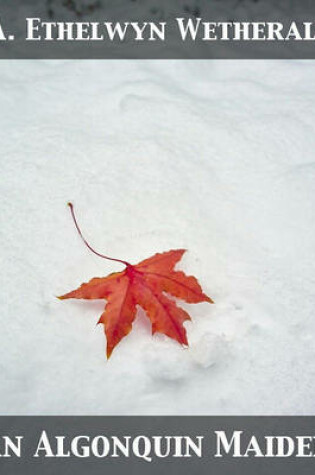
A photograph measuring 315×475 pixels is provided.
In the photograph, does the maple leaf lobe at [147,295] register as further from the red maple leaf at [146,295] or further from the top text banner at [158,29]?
the top text banner at [158,29]

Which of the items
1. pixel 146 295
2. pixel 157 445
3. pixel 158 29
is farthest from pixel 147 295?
pixel 158 29

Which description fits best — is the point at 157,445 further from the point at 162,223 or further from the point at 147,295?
the point at 162,223

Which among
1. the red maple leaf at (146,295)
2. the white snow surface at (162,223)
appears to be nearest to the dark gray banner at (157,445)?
the white snow surface at (162,223)

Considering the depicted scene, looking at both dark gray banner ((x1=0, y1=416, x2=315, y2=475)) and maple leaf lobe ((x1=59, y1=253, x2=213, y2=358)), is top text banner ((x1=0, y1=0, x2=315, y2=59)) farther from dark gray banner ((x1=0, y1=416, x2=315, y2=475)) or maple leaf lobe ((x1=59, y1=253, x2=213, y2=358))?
dark gray banner ((x1=0, y1=416, x2=315, y2=475))

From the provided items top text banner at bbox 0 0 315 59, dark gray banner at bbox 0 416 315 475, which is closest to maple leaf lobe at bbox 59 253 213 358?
dark gray banner at bbox 0 416 315 475

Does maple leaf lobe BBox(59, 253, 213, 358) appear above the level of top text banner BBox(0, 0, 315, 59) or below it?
below

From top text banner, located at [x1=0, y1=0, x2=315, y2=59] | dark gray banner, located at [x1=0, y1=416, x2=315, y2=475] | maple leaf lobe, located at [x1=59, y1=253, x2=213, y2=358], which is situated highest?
top text banner, located at [x1=0, y1=0, x2=315, y2=59]

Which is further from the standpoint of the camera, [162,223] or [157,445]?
[162,223]
